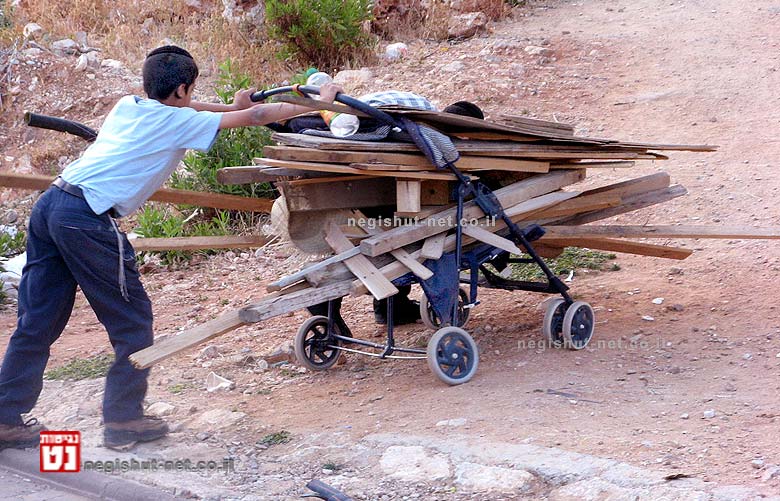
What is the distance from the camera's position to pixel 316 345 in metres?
5.54

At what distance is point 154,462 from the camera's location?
14.4 feet

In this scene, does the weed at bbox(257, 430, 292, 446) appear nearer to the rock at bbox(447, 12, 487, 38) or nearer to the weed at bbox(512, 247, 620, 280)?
the weed at bbox(512, 247, 620, 280)

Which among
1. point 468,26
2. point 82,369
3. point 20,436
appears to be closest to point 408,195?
point 20,436

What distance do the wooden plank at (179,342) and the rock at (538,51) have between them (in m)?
7.21

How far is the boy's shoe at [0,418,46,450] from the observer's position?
4.52 m

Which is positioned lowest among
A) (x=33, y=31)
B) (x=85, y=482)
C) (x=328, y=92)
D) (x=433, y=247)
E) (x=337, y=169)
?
(x=85, y=482)

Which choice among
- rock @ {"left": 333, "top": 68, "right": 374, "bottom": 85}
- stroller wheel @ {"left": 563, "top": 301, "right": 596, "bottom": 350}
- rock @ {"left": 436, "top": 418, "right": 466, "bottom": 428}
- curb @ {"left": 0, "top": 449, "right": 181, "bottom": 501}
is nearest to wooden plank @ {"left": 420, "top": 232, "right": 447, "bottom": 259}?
rock @ {"left": 436, "top": 418, "right": 466, "bottom": 428}

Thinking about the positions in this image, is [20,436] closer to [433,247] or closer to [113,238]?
[113,238]

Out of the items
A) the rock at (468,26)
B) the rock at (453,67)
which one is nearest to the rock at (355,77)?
the rock at (453,67)

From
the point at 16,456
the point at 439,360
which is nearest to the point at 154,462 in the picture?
the point at 16,456

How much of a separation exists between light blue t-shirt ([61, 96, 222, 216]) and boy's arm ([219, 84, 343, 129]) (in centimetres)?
5

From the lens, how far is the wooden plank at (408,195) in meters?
4.75

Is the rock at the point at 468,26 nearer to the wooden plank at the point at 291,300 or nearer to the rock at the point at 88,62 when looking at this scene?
the rock at the point at 88,62

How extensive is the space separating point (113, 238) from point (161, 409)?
3.94ft
